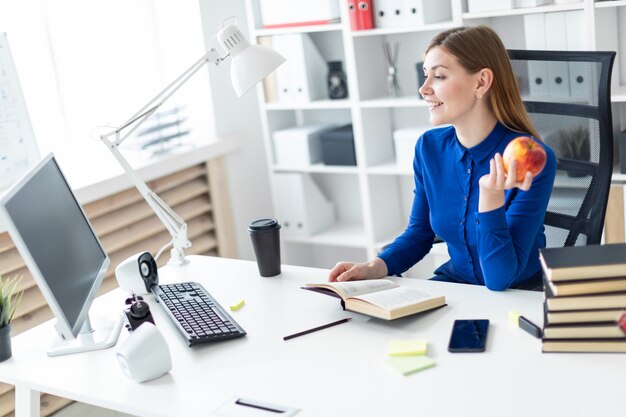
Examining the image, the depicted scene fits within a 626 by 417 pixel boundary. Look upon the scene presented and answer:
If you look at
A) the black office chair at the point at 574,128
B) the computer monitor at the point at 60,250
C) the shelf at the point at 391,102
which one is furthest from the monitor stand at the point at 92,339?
the shelf at the point at 391,102

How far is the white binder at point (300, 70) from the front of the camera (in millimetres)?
3643

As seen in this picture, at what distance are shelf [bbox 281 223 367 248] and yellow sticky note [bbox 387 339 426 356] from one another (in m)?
2.06

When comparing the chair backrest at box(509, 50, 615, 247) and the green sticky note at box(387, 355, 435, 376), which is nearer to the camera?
the green sticky note at box(387, 355, 435, 376)

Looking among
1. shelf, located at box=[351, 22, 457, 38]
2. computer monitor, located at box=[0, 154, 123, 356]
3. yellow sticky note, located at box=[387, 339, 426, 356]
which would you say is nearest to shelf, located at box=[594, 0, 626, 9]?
shelf, located at box=[351, 22, 457, 38]

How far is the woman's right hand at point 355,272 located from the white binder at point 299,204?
173 cm

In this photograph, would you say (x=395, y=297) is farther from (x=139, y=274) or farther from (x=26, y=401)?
(x=26, y=401)

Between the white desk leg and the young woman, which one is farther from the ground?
the young woman

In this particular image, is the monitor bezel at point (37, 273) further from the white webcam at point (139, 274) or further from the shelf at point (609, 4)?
the shelf at point (609, 4)

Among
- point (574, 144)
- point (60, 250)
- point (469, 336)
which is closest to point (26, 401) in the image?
point (60, 250)

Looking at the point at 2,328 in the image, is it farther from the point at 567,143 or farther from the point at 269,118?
the point at 269,118

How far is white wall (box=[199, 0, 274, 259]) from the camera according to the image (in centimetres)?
382

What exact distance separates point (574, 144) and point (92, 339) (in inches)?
54.1

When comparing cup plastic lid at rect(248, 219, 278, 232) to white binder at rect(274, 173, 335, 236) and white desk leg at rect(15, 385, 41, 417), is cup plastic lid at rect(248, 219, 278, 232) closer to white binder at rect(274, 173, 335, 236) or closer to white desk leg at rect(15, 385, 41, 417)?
white desk leg at rect(15, 385, 41, 417)

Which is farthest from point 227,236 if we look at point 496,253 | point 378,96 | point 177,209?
point 496,253
